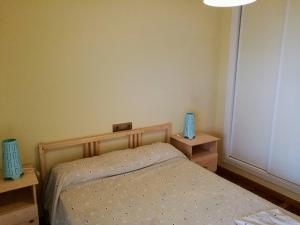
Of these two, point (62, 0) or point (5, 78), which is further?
point (62, 0)

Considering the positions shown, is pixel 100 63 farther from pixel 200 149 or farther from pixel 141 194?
pixel 200 149

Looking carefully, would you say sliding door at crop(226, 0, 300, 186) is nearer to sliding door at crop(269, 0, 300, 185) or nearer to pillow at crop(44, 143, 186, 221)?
sliding door at crop(269, 0, 300, 185)

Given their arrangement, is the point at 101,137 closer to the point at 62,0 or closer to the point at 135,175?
the point at 135,175

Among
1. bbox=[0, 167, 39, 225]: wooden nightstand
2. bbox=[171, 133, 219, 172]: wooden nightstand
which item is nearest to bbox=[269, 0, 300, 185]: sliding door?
bbox=[171, 133, 219, 172]: wooden nightstand

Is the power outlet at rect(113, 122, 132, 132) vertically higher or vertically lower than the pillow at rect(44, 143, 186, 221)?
higher

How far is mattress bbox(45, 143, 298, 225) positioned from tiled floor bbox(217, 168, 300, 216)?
0.95 meters

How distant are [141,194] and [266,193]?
5.45 feet

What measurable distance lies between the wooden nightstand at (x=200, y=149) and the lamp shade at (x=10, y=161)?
5.39ft

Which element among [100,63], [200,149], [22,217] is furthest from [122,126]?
[22,217]

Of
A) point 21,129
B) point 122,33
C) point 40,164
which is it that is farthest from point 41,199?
point 122,33

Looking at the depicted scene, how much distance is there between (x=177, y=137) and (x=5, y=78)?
1.83 m

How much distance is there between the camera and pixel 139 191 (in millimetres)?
1990

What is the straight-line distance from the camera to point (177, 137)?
295 cm

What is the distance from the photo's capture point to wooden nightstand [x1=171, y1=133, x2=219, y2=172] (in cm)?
279
